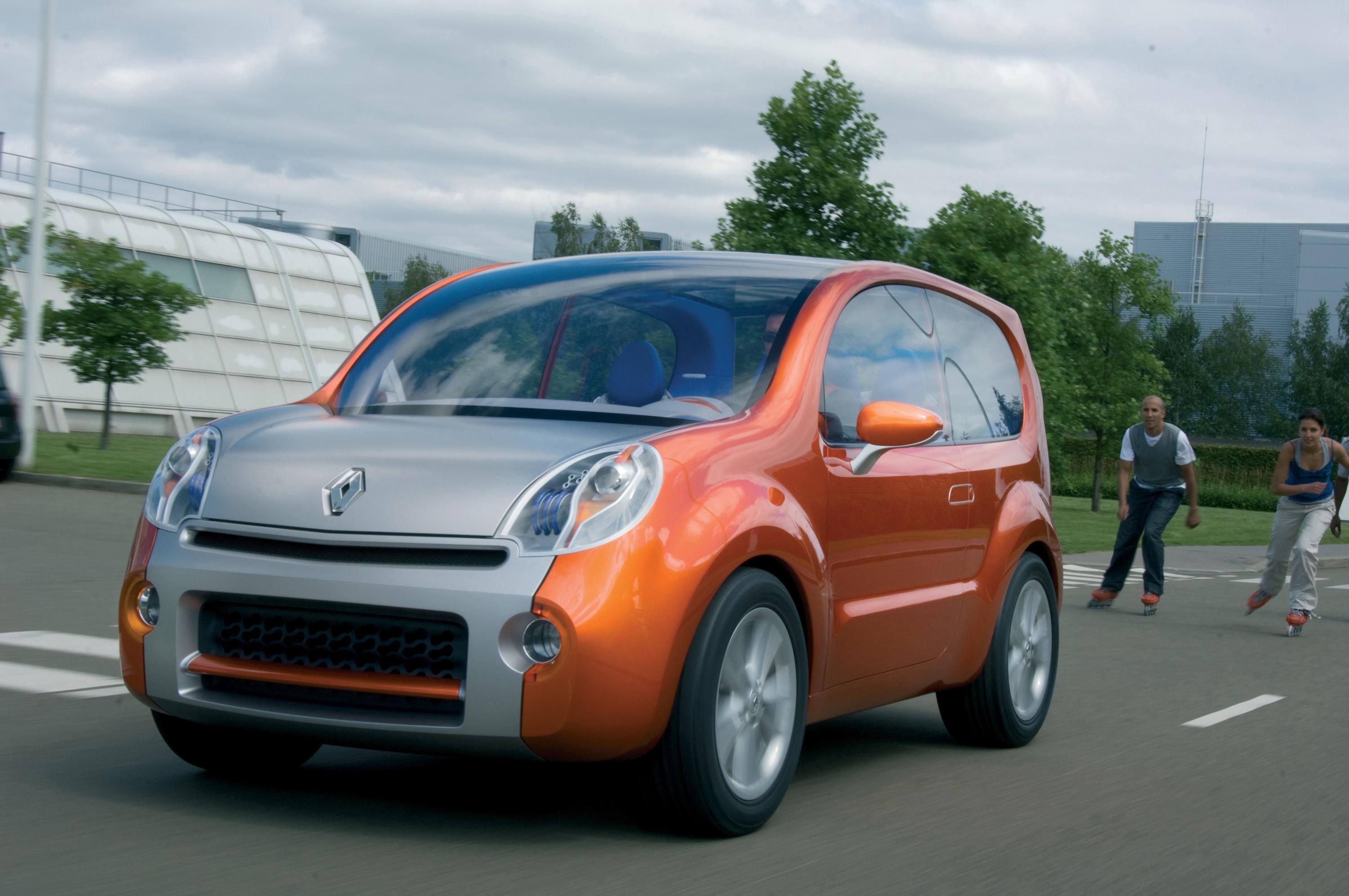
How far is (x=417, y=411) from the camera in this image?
4.98 meters

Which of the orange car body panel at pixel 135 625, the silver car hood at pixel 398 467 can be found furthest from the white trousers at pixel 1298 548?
the orange car body panel at pixel 135 625

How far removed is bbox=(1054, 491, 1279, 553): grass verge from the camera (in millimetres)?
22906

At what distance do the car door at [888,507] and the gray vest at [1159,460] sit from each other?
7.89 metres

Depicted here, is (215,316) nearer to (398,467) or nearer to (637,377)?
(637,377)

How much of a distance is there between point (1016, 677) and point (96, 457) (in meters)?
21.9

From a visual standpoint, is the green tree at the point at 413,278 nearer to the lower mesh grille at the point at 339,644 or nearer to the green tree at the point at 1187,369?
the green tree at the point at 1187,369

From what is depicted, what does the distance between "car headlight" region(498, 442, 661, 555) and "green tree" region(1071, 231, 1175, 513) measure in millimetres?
33655

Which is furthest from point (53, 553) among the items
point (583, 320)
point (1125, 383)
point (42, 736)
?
point (1125, 383)

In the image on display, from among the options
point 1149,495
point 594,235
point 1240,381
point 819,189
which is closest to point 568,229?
point 594,235

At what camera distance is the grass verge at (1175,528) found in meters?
22.9

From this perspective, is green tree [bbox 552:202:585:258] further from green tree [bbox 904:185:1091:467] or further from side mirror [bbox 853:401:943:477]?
side mirror [bbox 853:401:943:477]

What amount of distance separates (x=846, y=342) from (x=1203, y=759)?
2423 millimetres

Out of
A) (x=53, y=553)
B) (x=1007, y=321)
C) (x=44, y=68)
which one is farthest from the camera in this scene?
(x=44, y=68)

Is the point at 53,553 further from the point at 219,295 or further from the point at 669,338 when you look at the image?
the point at 219,295
